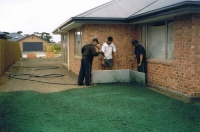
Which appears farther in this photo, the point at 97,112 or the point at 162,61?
the point at 162,61

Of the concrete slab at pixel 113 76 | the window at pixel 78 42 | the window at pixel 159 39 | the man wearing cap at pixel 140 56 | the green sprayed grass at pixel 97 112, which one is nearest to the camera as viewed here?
the green sprayed grass at pixel 97 112

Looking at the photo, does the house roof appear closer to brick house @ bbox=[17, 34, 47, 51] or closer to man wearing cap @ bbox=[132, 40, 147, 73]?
man wearing cap @ bbox=[132, 40, 147, 73]

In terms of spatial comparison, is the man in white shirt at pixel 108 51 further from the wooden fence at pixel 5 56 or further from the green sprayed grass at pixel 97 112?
the wooden fence at pixel 5 56

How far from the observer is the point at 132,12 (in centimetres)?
1111

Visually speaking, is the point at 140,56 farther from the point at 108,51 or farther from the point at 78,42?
the point at 78,42

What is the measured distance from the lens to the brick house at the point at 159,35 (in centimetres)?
715

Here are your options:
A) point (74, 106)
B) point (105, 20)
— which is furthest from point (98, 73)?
point (74, 106)

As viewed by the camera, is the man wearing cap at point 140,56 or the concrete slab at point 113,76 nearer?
the man wearing cap at point 140,56

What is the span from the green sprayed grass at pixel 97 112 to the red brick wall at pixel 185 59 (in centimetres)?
67

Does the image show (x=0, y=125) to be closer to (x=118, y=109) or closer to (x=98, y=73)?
(x=118, y=109)

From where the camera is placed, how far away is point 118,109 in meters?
6.30

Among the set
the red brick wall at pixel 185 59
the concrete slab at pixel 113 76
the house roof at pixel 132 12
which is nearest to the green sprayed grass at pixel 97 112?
the red brick wall at pixel 185 59

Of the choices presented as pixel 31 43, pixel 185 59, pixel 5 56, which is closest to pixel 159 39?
pixel 185 59

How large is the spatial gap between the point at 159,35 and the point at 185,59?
2.06 metres
